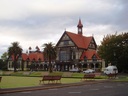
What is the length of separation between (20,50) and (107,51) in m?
34.8

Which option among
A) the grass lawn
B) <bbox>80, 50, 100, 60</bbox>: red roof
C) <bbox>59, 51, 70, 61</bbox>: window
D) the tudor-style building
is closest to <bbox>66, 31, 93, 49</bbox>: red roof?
the tudor-style building

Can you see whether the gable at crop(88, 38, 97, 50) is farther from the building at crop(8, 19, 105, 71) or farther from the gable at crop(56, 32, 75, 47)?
the gable at crop(56, 32, 75, 47)

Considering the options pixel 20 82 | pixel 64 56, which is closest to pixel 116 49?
pixel 64 56

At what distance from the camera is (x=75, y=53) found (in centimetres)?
9675

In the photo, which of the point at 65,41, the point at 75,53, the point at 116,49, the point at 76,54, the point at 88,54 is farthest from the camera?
the point at 65,41

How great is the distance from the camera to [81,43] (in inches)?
3925

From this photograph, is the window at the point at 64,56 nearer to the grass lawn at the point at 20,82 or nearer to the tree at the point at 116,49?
the tree at the point at 116,49

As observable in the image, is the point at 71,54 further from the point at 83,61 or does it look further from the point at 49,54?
the point at 49,54

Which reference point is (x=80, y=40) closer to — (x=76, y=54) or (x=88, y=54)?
(x=76, y=54)

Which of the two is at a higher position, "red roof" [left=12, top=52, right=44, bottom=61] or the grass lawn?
"red roof" [left=12, top=52, right=44, bottom=61]

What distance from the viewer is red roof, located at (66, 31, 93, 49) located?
96.8 metres

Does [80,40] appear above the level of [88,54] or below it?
above

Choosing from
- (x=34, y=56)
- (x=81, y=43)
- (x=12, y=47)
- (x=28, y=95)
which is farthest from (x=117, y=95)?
(x=34, y=56)

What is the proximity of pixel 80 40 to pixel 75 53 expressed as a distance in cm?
710
